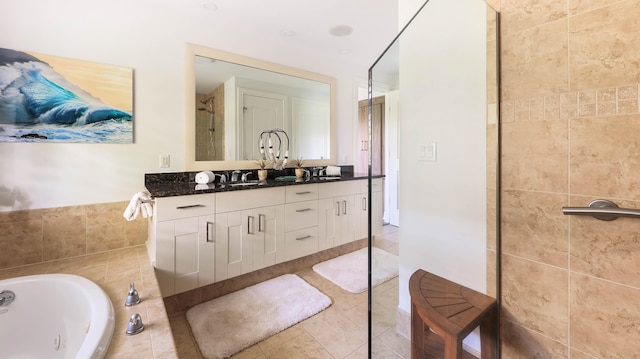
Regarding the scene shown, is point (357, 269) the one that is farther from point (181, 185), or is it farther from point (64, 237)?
point (64, 237)

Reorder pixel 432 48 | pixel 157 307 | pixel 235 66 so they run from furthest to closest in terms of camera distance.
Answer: pixel 235 66
pixel 432 48
pixel 157 307

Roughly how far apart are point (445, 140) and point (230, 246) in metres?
1.73

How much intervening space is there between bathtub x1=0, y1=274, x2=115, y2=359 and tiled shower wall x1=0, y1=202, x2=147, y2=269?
0.46 metres

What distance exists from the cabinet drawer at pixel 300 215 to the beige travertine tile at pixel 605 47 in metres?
2.02

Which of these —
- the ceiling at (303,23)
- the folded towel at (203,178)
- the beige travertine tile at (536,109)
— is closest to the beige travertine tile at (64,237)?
the folded towel at (203,178)

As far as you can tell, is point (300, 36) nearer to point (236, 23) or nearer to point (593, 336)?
point (236, 23)

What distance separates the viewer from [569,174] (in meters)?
0.96

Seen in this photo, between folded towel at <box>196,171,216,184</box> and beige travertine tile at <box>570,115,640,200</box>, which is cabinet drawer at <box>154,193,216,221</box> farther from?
beige travertine tile at <box>570,115,640,200</box>

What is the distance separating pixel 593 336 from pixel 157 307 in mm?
1844

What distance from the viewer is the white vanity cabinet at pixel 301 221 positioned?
241cm

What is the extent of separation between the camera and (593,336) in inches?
36.9

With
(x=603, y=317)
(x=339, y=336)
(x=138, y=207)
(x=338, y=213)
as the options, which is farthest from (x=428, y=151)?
(x=138, y=207)

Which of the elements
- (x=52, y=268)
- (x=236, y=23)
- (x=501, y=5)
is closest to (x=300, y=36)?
(x=236, y=23)

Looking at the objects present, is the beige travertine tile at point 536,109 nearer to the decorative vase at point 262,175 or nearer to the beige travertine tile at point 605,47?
the beige travertine tile at point 605,47
